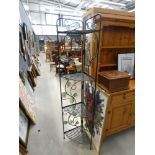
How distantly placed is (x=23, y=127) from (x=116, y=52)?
1966 millimetres

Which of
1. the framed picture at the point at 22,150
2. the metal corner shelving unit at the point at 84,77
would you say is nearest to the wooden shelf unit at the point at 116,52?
the metal corner shelving unit at the point at 84,77

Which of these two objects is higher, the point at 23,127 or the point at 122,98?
the point at 122,98

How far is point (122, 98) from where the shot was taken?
1835 mm

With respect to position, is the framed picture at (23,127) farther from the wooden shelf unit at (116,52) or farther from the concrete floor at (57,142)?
the wooden shelf unit at (116,52)

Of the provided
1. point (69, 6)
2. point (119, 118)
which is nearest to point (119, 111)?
point (119, 118)

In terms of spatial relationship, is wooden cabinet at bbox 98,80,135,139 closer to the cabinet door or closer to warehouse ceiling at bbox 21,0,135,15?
the cabinet door

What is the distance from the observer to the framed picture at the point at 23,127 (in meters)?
1.95

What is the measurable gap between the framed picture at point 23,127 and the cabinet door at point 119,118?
127cm

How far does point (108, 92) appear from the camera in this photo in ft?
5.65

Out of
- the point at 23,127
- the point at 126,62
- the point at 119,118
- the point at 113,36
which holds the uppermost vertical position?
the point at 113,36

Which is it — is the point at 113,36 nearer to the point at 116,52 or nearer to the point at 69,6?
the point at 116,52

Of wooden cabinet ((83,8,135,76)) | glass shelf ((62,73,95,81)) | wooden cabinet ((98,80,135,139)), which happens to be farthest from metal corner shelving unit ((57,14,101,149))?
wooden cabinet ((98,80,135,139))
